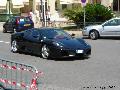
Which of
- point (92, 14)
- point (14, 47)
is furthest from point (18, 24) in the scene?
point (14, 47)

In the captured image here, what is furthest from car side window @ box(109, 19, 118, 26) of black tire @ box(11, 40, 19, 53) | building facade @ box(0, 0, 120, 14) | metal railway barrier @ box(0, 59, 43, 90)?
building facade @ box(0, 0, 120, 14)

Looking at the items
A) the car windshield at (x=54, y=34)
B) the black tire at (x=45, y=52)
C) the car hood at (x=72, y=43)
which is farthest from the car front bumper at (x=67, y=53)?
the car windshield at (x=54, y=34)

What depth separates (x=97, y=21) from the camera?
38000 millimetres

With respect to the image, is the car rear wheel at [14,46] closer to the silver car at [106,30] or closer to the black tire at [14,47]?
the black tire at [14,47]

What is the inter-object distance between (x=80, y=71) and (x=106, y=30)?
48.6ft

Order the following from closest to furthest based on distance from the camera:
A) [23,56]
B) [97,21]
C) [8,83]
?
[8,83], [23,56], [97,21]

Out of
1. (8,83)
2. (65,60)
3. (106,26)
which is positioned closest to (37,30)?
(65,60)

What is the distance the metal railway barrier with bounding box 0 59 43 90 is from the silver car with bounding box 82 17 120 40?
15755 millimetres

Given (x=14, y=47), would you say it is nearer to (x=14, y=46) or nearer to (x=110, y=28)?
(x=14, y=46)

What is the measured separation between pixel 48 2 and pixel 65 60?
4250 centimetres

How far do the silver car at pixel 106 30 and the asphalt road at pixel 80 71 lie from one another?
774cm

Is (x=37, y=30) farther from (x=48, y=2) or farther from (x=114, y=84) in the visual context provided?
(x=48, y=2)

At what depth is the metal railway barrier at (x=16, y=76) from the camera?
1117cm

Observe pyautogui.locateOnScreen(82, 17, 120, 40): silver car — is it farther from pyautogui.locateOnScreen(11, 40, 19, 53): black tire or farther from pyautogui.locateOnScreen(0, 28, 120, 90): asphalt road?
pyautogui.locateOnScreen(11, 40, 19, 53): black tire
